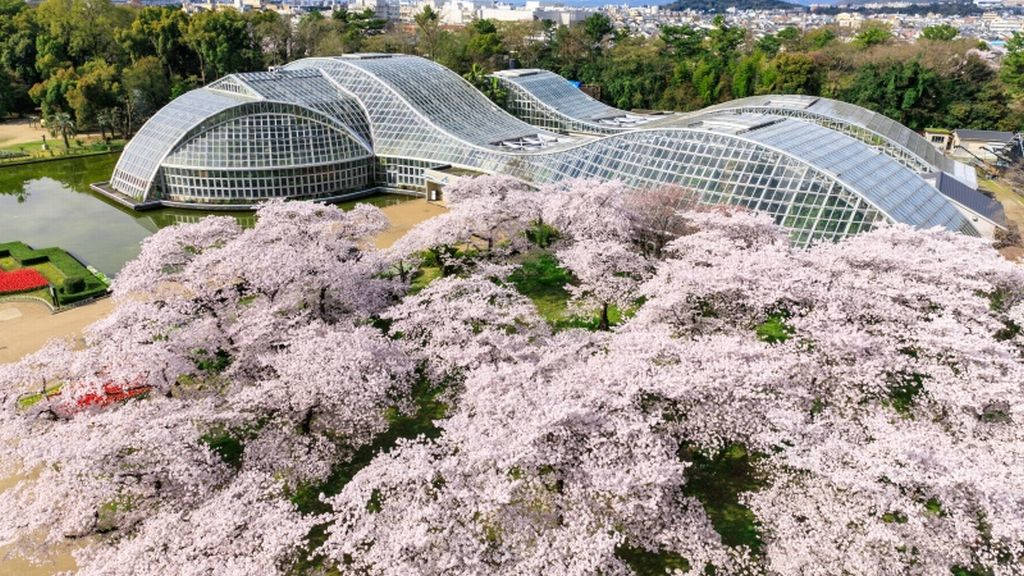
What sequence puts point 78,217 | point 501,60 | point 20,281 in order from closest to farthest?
point 20,281
point 78,217
point 501,60

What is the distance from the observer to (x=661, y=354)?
55.5 ft

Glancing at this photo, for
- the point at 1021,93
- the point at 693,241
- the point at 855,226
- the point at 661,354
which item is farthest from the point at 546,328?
the point at 1021,93

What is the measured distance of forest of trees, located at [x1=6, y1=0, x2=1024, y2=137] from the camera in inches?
2434

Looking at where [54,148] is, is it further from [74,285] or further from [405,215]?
[405,215]

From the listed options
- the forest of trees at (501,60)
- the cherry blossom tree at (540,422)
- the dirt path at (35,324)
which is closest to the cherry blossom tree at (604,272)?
the cherry blossom tree at (540,422)

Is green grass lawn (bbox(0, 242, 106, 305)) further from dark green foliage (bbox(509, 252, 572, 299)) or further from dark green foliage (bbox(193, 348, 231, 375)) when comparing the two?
dark green foliage (bbox(509, 252, 572, 299))

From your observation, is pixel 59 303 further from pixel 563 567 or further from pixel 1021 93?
pixel 1021 93

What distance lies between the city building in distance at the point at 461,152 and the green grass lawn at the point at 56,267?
28.2ft

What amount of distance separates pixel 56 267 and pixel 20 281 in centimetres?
185

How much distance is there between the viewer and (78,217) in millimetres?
41000

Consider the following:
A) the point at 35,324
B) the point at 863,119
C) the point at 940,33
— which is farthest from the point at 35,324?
the point at 940,33

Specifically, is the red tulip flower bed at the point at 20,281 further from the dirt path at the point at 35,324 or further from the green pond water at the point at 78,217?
the green pond water at the point at 78,217

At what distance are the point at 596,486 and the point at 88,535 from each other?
11.3m

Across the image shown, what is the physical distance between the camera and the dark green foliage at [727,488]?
16.5m
